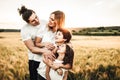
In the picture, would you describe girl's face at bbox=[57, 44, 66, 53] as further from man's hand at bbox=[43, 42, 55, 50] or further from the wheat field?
the wheat field

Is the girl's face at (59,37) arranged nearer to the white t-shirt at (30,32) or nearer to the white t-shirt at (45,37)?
the white t-shirt at (45,37)

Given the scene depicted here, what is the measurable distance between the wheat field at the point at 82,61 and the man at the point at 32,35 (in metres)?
0.50

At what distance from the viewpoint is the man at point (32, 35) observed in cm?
295

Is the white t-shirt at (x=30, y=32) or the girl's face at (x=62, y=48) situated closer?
the girl's face at (x=62, y=48)

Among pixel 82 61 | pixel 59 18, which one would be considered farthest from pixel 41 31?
pixel 82 61

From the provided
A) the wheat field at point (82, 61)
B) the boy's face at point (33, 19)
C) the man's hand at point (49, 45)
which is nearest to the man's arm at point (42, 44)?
the man's hand at point (49, 45)

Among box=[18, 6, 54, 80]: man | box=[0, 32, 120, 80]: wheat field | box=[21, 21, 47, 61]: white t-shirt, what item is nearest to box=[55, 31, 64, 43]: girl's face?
box=[18, 6, 54, 80]: man

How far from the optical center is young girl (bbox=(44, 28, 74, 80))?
9.38ft

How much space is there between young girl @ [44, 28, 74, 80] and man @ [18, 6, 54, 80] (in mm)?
93

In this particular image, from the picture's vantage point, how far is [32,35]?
3.05 meters

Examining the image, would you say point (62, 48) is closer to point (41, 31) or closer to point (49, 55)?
point (49, 55)

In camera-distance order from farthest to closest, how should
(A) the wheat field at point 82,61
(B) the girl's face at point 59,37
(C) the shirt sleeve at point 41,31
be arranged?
(A) the wheat field at point 82,61 < (C) the shirt sleeve at point 41,31 < (B) the girl's face at point 59,37

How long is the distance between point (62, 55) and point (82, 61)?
0.79 m

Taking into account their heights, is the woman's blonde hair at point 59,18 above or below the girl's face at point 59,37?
above
